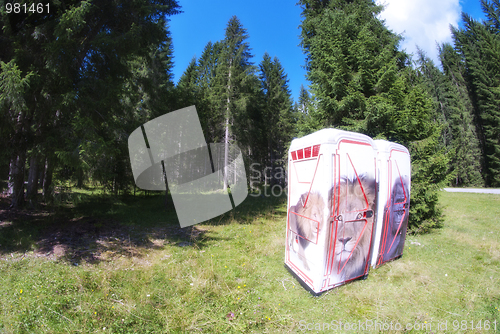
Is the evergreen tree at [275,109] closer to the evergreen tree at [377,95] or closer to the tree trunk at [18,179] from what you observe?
the evergreen tree at [377,95]

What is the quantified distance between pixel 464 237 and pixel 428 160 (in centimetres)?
233

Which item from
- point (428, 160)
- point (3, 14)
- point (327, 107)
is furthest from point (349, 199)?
point (3, 14)

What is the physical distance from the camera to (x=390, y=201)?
4.29 metres

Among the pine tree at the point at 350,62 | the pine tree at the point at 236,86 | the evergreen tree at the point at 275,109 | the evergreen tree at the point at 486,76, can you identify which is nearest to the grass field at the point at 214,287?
the pine tree at the point at 350,62

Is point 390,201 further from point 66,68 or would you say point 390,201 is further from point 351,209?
point 66,68

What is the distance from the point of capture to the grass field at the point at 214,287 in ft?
9.52

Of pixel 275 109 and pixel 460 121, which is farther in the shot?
pixel 460 121

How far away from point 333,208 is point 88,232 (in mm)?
6972

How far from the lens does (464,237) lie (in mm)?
6223

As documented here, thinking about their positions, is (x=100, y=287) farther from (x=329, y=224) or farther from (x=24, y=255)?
(x=329, y=224)

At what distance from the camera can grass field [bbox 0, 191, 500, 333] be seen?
2.90 m

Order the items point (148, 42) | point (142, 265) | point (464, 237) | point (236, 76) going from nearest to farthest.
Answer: point (142, 265)
point (464, 237)
point (148, 42)
point (236, 76)

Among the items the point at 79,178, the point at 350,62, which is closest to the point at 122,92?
the point at 79,178

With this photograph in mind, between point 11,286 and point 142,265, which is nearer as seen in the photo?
point 11,286
